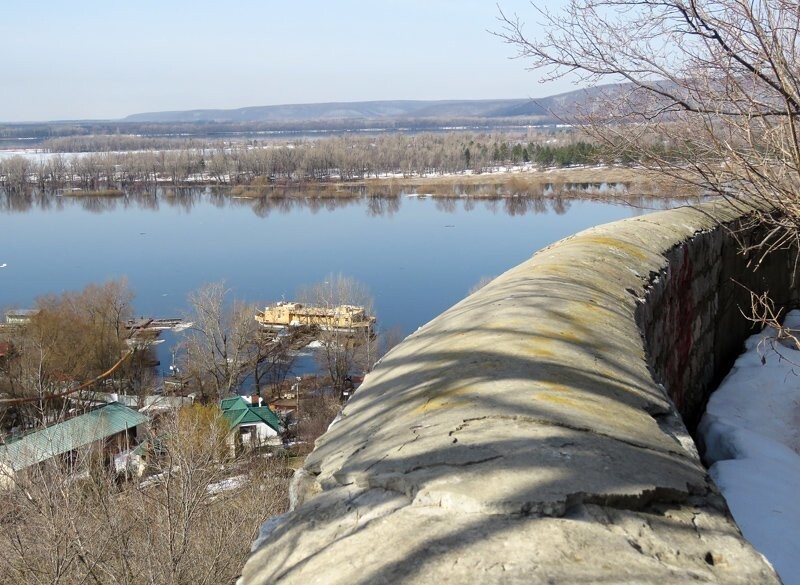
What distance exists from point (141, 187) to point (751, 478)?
84.3 metres

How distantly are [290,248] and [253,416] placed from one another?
20620mm

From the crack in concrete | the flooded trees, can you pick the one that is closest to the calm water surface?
the flooded trees

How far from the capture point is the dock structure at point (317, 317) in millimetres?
28297

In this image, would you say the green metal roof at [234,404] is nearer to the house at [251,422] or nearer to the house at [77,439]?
the house at [251,422]

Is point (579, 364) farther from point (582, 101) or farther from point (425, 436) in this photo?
point (582, 101)

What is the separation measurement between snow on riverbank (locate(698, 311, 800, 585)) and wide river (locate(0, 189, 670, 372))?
70.9 feet

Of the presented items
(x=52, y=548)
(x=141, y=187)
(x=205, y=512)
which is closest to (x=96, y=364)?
(x=205, y=512)

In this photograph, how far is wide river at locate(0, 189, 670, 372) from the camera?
33.0 metres

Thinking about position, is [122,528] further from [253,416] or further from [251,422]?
[253,416]

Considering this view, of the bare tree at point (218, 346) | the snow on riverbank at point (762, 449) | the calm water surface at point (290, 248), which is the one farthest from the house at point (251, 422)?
the snow on riverbank at point (762, 449)

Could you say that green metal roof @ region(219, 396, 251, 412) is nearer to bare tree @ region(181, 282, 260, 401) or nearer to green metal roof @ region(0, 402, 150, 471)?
green metal roof @ region(0, 402, 150, 471)

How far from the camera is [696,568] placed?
119 centimetres

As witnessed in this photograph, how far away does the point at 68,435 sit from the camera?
1292 centimetres

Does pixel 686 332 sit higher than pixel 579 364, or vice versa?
pixel 579 364
